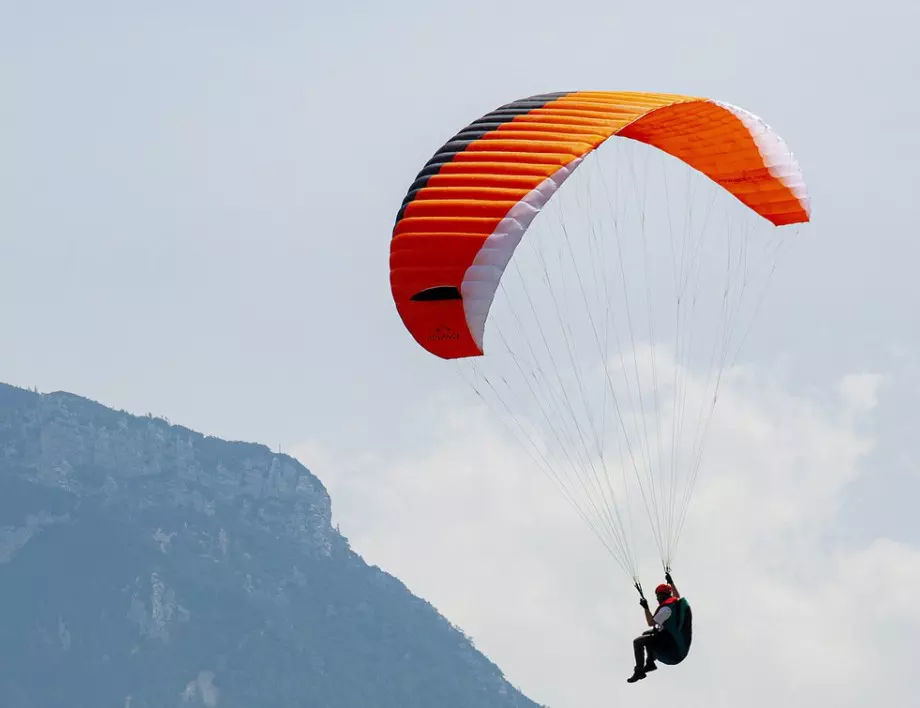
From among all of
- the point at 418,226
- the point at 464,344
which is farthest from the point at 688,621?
the point at 418,226

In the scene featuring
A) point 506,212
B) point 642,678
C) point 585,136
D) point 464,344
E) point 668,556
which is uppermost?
point 585,136

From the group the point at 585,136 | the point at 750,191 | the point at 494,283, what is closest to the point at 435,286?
the point at 494,283

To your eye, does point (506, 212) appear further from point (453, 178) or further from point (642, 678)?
point (642, 678)

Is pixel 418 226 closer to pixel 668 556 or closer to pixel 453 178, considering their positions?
pixel 453 178

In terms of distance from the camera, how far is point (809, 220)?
40188 millimetres

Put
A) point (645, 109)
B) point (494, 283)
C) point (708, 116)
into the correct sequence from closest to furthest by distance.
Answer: point (494, 283), point (645, 109), point (708, 116)

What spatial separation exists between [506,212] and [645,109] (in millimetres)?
4515

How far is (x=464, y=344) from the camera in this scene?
33.9m

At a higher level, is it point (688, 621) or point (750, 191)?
point (750, 191)

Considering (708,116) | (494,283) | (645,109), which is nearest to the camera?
(494,283)

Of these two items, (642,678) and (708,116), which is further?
(708,116)

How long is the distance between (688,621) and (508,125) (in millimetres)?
10835

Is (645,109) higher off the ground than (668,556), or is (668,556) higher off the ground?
(645,109)

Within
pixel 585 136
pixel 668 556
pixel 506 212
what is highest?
pixel 585 136
